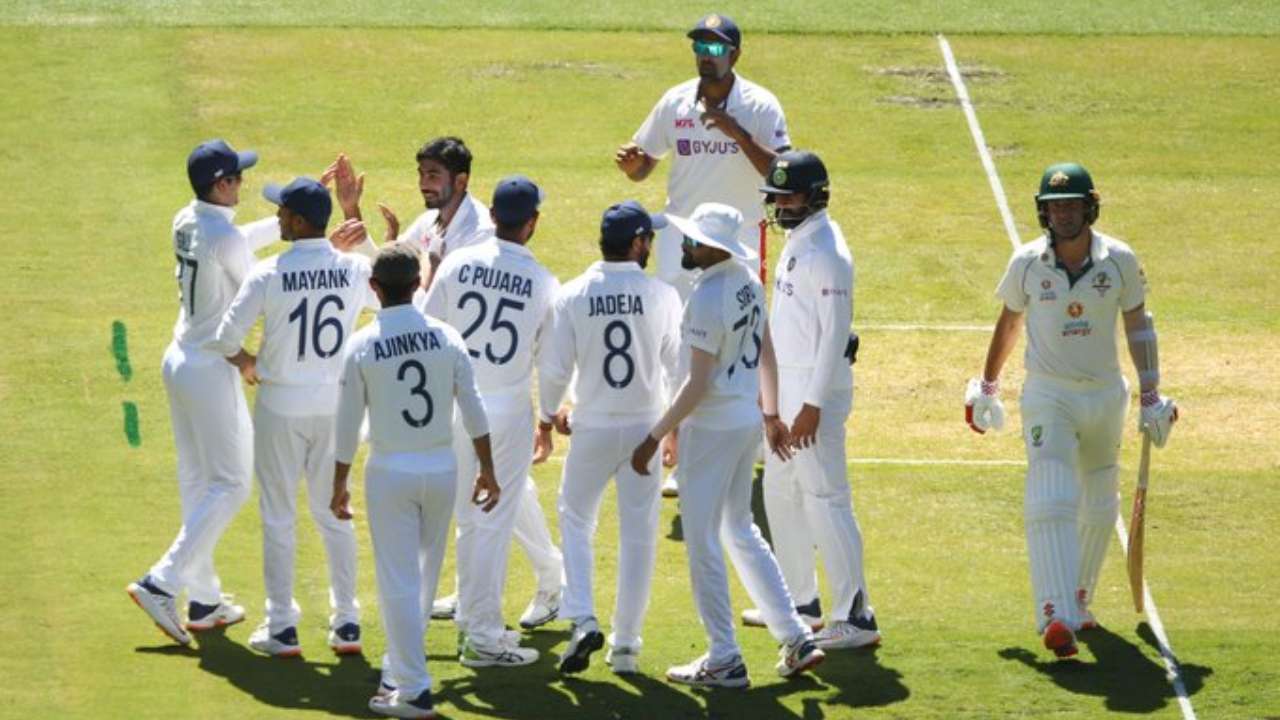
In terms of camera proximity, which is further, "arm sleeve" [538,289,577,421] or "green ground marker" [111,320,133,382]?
"green ground marker" [111,320,133,382]

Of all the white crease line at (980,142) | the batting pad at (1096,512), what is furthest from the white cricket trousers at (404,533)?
the white crease line at (980,142)

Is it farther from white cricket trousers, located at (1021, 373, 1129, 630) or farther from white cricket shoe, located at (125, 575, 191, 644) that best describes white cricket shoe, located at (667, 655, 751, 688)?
white cricket shoe, located at (125, 575, 191, 644)

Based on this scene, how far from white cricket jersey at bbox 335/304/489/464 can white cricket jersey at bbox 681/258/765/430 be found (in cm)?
121

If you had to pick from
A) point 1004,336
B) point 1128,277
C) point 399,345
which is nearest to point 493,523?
point 399,345

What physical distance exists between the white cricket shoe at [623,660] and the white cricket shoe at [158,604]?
90.9 inches

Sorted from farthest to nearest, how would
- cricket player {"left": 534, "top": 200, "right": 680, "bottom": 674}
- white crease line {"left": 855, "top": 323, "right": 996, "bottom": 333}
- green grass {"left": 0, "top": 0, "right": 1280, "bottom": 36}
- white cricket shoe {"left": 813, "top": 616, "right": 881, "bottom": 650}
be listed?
green grass {"left": 0, "top": 0, "right": 1280, "bottom": 36} < white crease line {"left": 855, "top": 323, "right": 996, "bottom": 333} < white cricket shoe {"left": 813, "top": 616, "right": 881, "bottom": 650} < cricket player {"left": 534, "top": 200, "right": 680, "bottom": 674}

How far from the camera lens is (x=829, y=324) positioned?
44.5ft

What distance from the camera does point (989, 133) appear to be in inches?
945

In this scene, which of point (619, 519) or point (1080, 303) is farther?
point (1080, 303)

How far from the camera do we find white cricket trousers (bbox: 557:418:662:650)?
13078mm

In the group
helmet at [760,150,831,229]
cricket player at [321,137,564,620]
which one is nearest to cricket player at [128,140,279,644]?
cricket player at [321,137,564,620]

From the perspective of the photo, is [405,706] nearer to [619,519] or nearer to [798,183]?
[619,519]

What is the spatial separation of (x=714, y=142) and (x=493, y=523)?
4.00 meters

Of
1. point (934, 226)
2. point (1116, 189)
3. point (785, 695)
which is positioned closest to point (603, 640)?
point (785, 695)
